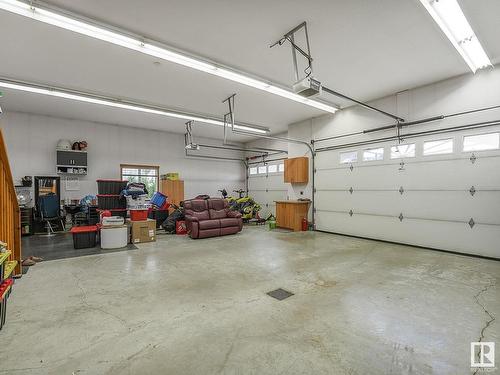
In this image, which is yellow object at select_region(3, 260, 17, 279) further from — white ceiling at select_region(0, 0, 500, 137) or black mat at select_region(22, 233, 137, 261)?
white ceiling at select_region(0, 0, 500, 137)

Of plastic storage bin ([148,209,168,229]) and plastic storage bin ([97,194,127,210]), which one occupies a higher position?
plastic storage bin ([97,194,127,210])

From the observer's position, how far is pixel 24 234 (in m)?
6.32

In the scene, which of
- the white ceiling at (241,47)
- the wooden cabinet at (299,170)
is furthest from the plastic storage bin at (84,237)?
the wooden cabinet at (299,170)

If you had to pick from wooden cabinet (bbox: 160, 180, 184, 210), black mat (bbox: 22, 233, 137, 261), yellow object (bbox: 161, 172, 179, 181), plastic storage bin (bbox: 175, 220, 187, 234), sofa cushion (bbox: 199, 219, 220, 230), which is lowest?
black mat (bbox: 22, 233, 137, 261)

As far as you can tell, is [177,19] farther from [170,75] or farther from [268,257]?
[268,257]

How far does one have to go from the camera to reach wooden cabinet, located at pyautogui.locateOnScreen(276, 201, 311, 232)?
23.2 ft

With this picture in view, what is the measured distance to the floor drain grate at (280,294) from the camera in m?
2.67

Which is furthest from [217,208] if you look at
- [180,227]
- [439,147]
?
[439,147]

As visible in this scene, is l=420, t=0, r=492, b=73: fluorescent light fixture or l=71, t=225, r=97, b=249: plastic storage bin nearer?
l=420, t=0, r=492, b=73: fluorescent light fixture

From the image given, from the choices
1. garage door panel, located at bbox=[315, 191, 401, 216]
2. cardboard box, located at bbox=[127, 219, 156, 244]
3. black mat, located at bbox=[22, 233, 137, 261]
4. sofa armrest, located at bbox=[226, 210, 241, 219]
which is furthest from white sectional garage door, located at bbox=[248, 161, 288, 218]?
black mat, located at bbox=[22, 233, 137, 261]

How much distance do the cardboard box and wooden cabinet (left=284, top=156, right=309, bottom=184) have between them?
14.4ft

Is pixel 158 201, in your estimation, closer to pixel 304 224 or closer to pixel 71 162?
pixel 71 162

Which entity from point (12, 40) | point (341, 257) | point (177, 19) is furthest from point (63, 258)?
point (341, 257)

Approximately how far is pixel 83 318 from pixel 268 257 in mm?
2831
